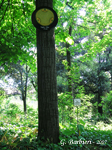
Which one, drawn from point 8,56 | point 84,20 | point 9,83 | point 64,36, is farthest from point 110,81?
point 8,56

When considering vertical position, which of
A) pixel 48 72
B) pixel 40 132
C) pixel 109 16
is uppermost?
pixel 109 16

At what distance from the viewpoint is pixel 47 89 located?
8.11 feet

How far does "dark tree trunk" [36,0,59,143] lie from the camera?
2414 mm

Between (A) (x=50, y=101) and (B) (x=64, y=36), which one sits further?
(B) (x=64, y=36)

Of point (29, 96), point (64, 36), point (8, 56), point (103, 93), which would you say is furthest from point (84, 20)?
point (29, 96)

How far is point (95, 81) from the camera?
48.4 ft

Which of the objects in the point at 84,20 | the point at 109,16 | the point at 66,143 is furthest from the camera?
the point at 84,20

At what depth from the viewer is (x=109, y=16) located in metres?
7.20

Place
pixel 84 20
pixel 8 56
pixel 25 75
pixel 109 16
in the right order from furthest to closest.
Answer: pixel 25 75
pixel 84 20
pixel 109 16
pixel 8 56

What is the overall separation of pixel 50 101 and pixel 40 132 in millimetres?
621

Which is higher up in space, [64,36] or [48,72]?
[64,36]

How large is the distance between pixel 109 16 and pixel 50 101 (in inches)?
270

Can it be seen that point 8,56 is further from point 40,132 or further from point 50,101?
point 40,132

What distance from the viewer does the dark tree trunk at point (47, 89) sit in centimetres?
241
